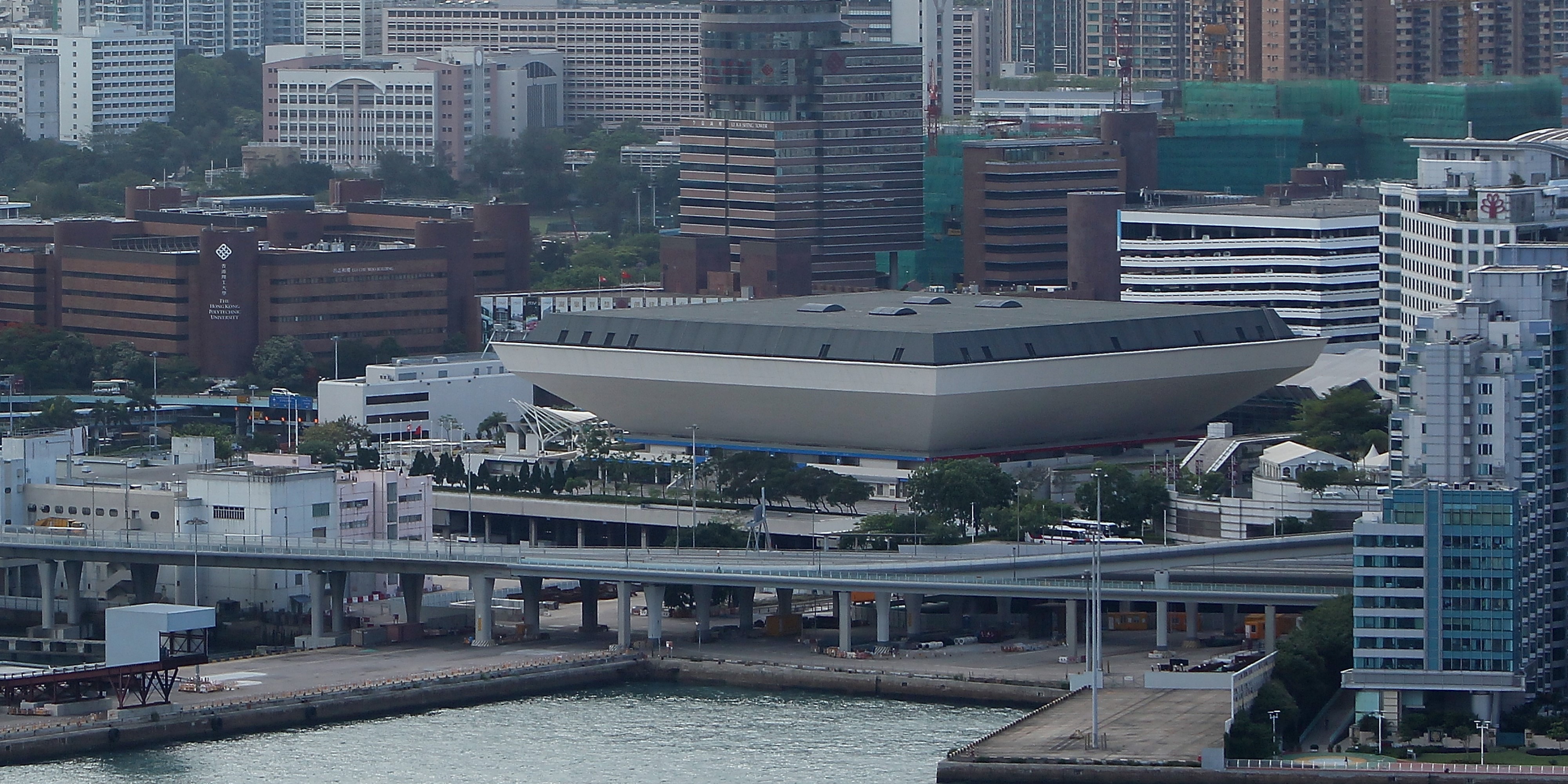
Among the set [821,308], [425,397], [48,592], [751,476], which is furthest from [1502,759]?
[425,397]

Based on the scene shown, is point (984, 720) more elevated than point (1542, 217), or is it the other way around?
point (1542, 217)

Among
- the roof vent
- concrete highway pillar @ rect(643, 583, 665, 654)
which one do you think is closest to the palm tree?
the roof vent

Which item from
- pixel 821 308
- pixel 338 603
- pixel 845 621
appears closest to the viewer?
pixel 845 621

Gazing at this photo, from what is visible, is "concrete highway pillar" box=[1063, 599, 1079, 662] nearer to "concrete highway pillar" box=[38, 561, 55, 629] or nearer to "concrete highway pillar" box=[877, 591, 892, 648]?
"concrete highway pillar" box=[877, 591, 892, 648]

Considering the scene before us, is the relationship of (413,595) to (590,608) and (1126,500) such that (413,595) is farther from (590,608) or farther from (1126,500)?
(1126,500)

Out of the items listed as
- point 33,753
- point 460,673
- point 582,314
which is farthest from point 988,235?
point 33,753

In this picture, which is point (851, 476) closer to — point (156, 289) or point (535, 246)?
point (156, 289)
